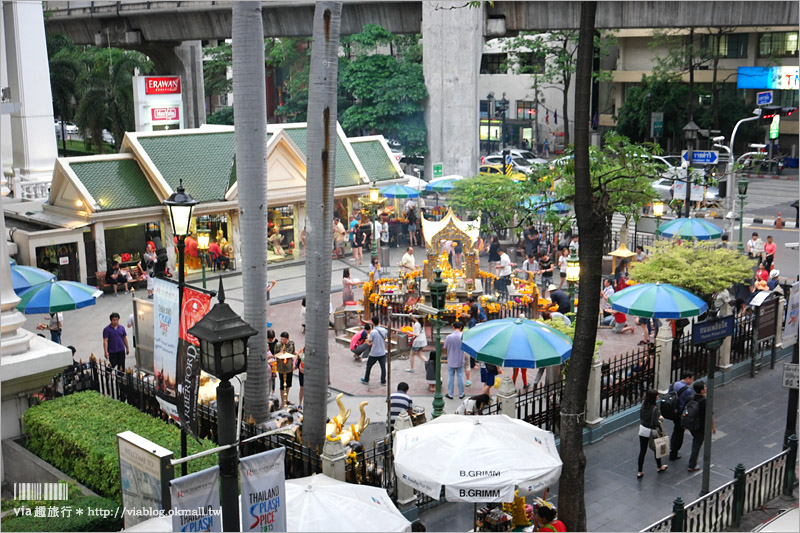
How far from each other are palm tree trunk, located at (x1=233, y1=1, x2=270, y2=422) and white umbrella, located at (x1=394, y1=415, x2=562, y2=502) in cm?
315

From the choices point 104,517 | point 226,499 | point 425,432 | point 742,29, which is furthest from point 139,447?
point 742,29

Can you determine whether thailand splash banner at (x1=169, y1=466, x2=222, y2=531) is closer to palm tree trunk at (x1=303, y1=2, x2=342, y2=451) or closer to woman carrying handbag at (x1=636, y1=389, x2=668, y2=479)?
Result: palm tree trunk at (x1=303, y1=2, x2=342, y2=451)

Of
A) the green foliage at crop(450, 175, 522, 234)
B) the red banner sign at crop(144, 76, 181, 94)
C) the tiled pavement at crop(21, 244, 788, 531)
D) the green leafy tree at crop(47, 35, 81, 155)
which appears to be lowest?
the tiled pavement at crop(21, 244, 788, 531)

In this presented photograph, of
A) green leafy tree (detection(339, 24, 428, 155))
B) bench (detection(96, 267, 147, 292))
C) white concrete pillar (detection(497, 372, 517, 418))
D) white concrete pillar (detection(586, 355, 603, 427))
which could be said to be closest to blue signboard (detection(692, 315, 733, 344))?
white concrete pillar (detection(497, 372, 517, 418))

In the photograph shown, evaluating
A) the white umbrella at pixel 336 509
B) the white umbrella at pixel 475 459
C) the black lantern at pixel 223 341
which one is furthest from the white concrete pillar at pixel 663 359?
the black lantern at pixel 223 341

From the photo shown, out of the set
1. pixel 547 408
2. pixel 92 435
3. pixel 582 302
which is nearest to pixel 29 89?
pixel 92 435

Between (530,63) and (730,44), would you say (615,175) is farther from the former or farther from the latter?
(530,63)

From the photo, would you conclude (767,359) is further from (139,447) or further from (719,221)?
(719,221)

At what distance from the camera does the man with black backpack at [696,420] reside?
15.0 m

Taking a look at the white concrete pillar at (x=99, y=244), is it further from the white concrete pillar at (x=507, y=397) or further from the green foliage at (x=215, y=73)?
the green foliage at (x=215, y=73)

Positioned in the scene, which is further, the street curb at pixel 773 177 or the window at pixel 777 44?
the window at pixel 777 44

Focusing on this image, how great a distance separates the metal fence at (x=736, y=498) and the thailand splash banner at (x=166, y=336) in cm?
704

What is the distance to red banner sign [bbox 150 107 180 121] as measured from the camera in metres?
39.8

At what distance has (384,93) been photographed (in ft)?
154
